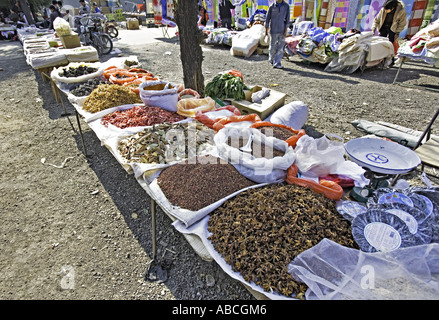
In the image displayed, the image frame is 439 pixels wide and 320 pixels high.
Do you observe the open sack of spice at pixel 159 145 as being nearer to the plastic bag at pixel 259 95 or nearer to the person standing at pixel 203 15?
the plastic bag at pixel 259 95

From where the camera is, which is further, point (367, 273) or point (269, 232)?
point (269, 232)

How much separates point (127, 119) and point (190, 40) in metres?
1.74

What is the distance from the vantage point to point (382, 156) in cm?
180

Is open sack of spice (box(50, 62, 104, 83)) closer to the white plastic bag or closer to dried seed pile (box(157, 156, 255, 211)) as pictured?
dried seed pile (box(157, 156, 255, 211))

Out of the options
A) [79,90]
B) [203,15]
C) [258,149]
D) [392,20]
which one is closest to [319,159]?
[258,149]

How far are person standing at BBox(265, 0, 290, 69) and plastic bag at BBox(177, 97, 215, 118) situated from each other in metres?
4.41

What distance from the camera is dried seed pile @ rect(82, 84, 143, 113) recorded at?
10.2 feet

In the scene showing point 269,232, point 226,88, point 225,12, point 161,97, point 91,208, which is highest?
point 225,12

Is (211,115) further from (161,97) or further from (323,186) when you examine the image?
(323,186)

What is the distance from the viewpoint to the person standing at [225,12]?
431 inches

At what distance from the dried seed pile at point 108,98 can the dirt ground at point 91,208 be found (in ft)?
2.25
